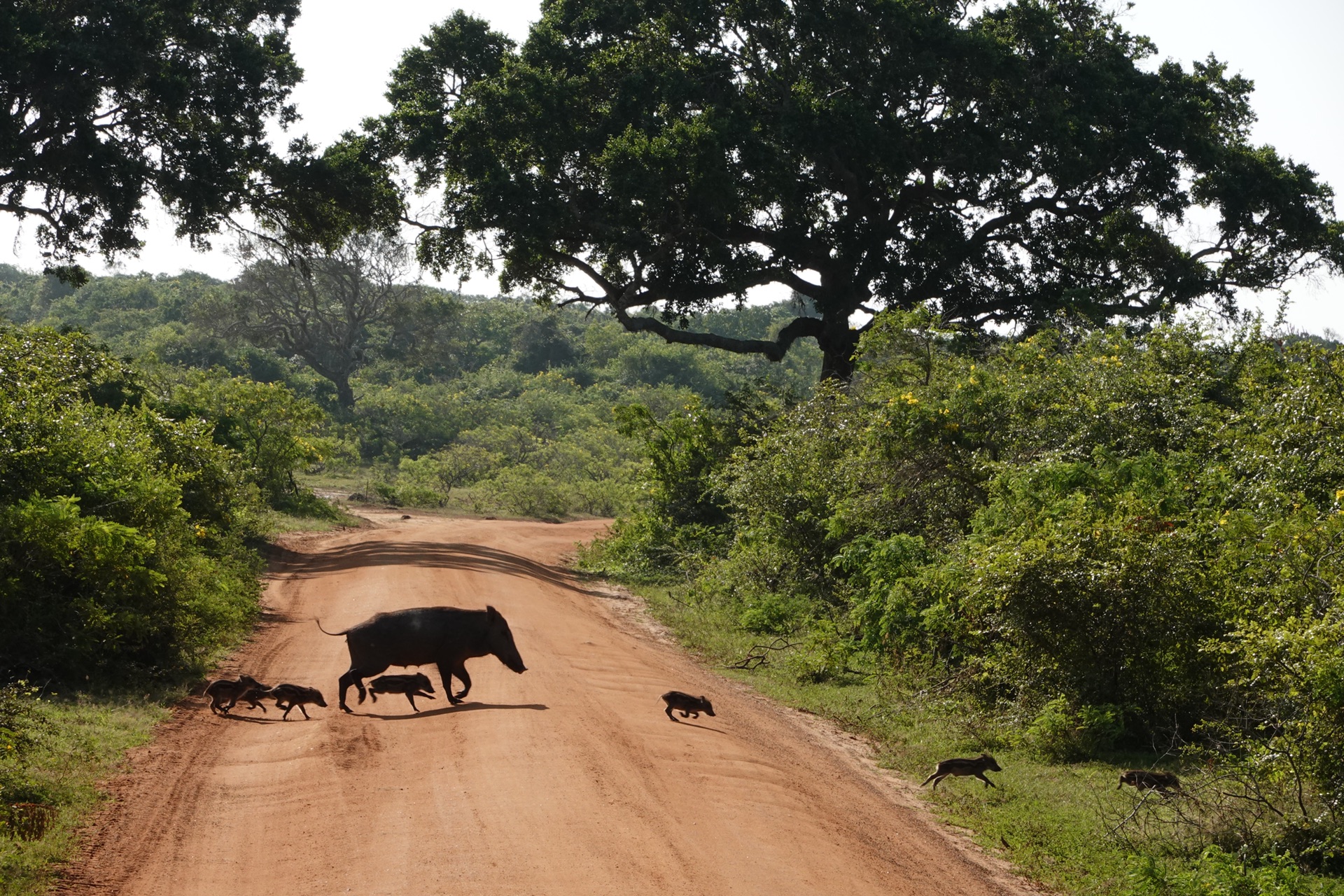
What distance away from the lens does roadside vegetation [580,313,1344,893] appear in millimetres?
7469

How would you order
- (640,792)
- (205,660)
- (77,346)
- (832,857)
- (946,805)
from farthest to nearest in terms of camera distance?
1. (77,346)
2. (205,660)
3. (946,805)
4. (640,792)
5. (832,857)

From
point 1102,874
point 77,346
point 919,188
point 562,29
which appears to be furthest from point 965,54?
point 1102,874

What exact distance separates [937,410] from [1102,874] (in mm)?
8309

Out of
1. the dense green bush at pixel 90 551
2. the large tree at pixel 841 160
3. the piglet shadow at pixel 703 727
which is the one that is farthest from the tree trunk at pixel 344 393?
the piglet shadow at pixel 703 727

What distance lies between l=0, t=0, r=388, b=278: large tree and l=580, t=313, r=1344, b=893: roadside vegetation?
13141mm

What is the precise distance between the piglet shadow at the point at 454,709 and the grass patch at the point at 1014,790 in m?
3.27

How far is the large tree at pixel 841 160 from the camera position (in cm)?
2467

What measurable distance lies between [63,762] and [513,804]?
3.36 m

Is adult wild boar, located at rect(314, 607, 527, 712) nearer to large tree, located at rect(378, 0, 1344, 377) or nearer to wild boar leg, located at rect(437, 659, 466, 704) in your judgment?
wild boar leg, located at rect(437, 659, 466, 704)

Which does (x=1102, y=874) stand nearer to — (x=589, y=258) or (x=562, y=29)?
(x=589, y=258)

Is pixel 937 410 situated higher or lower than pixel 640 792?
higher

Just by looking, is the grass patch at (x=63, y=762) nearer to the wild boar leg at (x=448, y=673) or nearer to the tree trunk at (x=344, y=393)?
the wild boar leg at (x=448, y=673)

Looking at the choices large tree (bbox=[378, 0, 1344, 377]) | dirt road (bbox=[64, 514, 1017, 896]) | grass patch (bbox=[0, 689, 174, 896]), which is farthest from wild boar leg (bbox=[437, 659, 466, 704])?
large tree (bbox=[378, 0, 1344, 377])

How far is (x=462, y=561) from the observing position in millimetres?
21422
